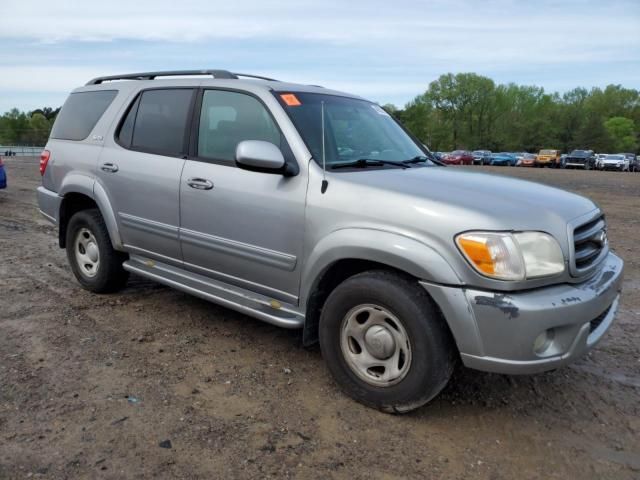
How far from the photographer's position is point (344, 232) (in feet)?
10.4

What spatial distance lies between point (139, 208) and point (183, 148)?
2.14 feet

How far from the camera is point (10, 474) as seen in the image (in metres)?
2.57

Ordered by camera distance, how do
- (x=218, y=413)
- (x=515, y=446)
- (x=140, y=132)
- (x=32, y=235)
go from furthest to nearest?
1. (x=32, y=235)
2. (x=140, y=132)
3. (x=218, y=413)
4. (x=515, y=446)

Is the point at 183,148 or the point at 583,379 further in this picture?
the point at 183,148

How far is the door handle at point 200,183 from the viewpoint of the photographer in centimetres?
386

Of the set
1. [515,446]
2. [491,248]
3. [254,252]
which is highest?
[491,248]

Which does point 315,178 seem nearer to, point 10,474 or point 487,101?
point 10,474

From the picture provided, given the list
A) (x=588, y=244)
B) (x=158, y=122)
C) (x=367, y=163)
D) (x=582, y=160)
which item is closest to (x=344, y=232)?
(x=367, y=163)

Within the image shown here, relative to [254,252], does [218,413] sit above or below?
below

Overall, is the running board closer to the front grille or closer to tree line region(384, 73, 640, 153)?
the front grille

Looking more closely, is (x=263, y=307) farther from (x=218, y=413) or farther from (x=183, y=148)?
(x=183, y=148)

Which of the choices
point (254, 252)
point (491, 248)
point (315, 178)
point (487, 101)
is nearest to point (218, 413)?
point (254, 252)

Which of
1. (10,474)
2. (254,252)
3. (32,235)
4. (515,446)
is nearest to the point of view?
(10,474)

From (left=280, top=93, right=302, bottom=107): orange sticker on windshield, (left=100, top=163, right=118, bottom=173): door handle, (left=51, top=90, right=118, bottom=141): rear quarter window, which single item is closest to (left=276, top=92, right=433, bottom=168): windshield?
(left=280, top=93, right=302, bottom=107): orange sticker on windshield
